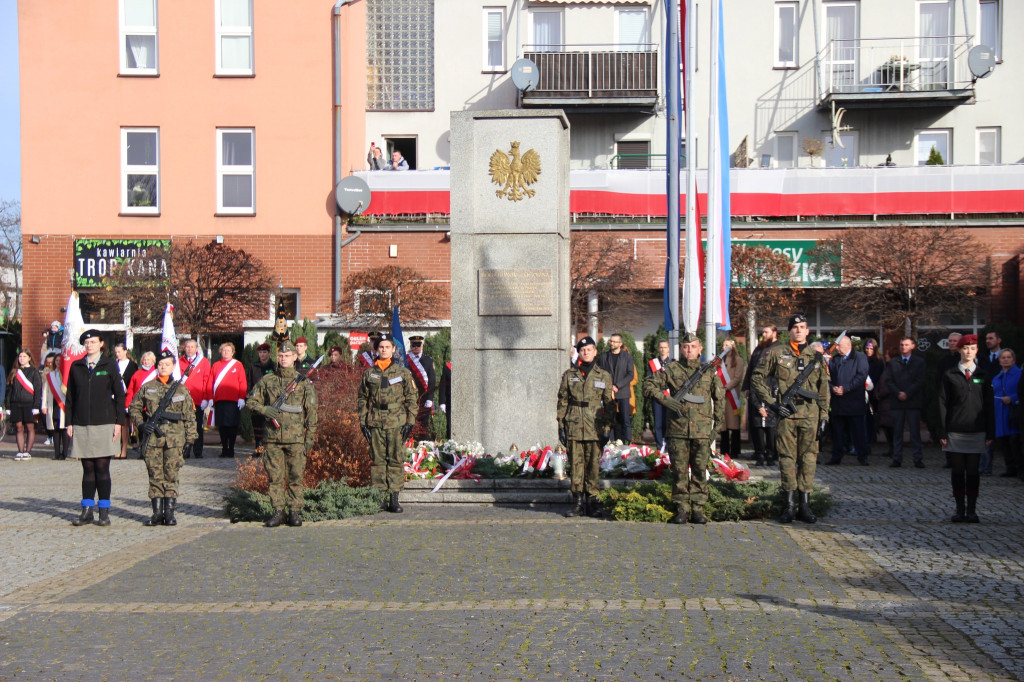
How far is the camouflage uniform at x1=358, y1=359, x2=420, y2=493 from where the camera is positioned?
11164 mm

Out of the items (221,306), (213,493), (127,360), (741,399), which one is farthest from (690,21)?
(221,306)

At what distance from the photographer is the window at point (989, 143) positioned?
100 ft

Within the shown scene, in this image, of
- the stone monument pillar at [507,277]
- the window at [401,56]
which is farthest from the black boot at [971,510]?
the window at [401,56]

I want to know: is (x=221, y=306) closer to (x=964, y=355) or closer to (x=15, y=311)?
(x=964, y=355)

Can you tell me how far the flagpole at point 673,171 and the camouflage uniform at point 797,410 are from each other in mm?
2851

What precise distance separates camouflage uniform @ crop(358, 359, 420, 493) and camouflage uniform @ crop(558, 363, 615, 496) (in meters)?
1.60

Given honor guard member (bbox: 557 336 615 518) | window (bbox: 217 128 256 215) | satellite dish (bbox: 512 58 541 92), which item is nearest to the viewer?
honor guard member (bbox: 557 336 615 518)

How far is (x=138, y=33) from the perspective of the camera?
88.8 ft

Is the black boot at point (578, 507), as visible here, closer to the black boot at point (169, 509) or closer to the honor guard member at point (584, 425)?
the honor guard member at point (584, 425)

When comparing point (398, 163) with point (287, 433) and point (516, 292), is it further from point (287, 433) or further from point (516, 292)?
point (287, 433)

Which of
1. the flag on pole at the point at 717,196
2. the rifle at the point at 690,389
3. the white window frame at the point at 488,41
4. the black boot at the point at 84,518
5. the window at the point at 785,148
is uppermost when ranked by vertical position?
the white window frame at the point at 488,41

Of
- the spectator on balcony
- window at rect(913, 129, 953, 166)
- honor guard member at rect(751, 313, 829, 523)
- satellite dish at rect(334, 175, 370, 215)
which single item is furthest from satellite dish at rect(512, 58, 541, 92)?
honor guard member at rect(751, 313, 829, 523)

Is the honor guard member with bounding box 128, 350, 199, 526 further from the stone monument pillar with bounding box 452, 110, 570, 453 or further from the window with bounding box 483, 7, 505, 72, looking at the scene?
the window with bounding box 483, 7, 505, 72

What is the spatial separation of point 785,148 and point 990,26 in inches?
261
